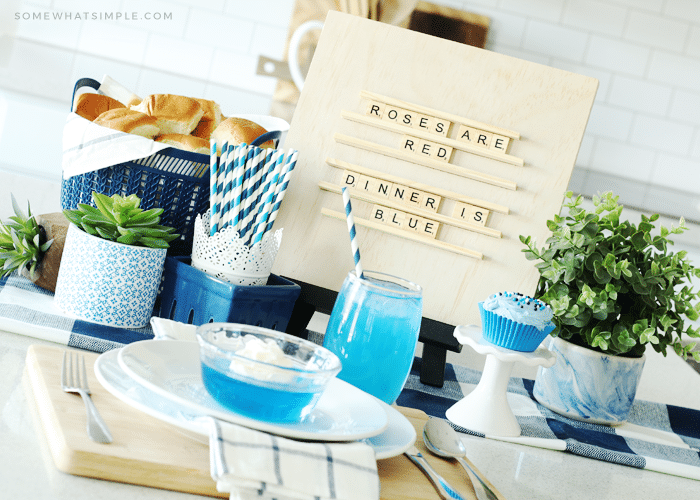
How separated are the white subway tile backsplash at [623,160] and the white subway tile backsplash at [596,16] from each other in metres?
0.43

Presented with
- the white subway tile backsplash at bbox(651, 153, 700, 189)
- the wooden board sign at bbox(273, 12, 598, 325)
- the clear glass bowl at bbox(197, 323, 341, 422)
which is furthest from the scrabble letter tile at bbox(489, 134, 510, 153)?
the white subway tile backsplash at bbox(651, 153, 700, 189)

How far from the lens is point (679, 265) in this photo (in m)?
0.82

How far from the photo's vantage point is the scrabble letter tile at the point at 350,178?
92 centimetres

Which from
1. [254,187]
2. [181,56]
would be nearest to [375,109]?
[254,187]

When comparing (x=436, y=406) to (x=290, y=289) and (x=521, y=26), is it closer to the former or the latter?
(x=290, y=289)

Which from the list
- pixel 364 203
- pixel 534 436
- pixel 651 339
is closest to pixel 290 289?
pixel 364 203

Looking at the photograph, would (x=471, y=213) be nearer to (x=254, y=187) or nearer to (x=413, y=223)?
(x=413, y=223)

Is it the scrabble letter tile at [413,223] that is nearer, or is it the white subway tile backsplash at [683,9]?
the scrabble letter tile at [413,223]

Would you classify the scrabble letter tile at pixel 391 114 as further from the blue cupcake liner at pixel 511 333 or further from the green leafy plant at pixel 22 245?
the green leafy plant at pixel 22 245

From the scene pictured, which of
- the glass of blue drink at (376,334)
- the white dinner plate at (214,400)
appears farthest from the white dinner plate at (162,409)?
the glass of blue drink at (376,334)

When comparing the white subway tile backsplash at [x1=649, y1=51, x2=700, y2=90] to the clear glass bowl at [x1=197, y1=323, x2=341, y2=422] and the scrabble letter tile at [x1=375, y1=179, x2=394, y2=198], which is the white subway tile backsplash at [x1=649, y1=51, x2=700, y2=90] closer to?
the scrabble letter tile at [x1=375, y1=179, x2=394, y2=198]

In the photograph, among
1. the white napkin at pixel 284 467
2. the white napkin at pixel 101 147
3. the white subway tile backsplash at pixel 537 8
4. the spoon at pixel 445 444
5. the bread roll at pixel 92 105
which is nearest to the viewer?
the white napkin at pixel 284 467

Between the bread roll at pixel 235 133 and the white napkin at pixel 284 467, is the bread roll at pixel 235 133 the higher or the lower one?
the higher one

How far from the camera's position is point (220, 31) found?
2.62 m
